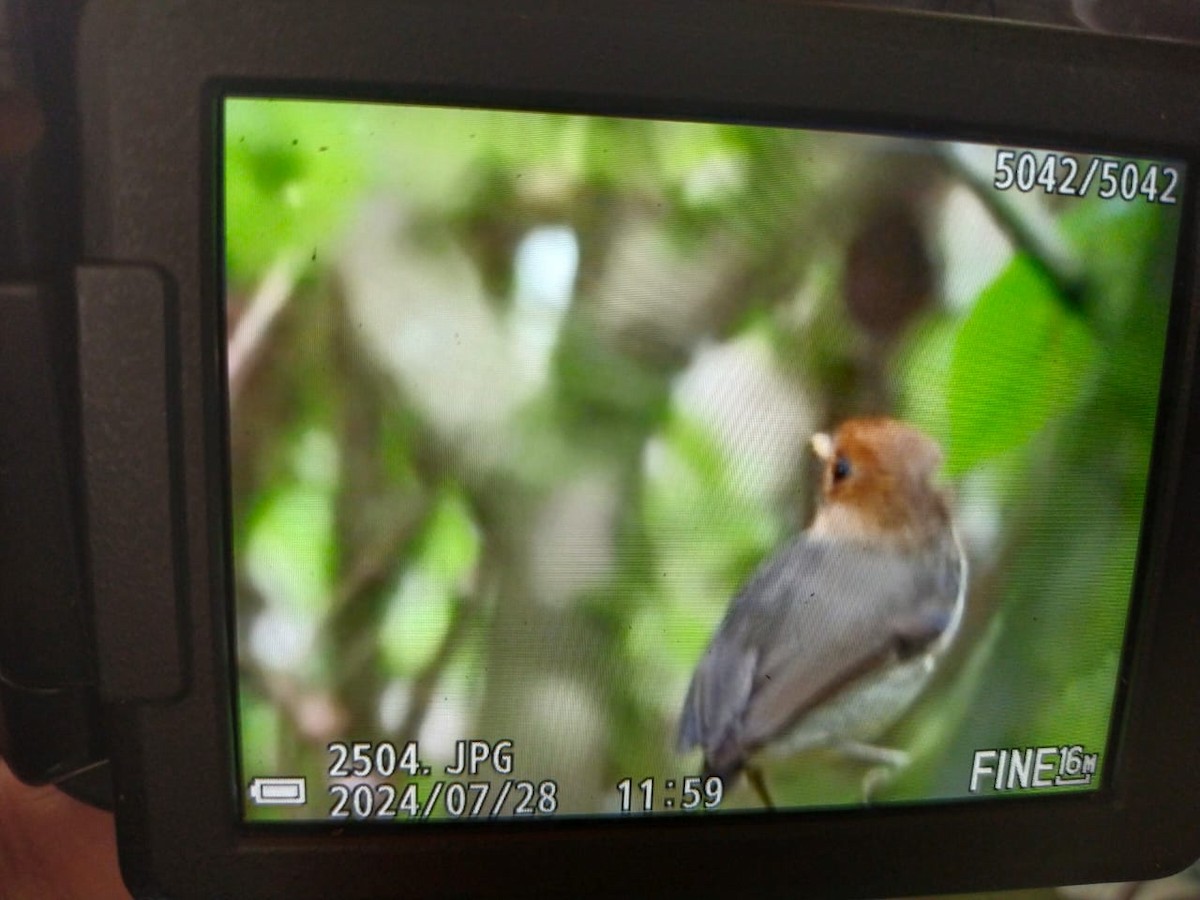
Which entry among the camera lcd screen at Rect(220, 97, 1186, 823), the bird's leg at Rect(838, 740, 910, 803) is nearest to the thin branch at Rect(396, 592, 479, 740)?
the camera lcd screen at Rect(220, 97, 1186, 823)

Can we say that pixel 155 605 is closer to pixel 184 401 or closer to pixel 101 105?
pixel 184 401

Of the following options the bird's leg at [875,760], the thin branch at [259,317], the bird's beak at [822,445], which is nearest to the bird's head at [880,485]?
the bird's beak at [822,445]

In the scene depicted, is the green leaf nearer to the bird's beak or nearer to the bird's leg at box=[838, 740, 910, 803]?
the bird's beak

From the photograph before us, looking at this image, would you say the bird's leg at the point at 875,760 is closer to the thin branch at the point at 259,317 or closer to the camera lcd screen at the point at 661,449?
the camera lcd screen at the point at 661,449

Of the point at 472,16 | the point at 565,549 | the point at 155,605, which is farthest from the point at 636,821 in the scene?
the point at 472,16

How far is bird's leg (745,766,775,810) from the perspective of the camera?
582mm

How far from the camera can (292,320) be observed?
1.66ft

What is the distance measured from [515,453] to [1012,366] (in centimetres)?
30

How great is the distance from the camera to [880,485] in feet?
1.81

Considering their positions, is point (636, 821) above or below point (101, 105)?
below

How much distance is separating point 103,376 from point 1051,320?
543 mm

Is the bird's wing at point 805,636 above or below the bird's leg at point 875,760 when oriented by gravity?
above

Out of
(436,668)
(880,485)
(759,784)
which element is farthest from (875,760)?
(436,668)

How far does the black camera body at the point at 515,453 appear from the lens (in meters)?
0.49
